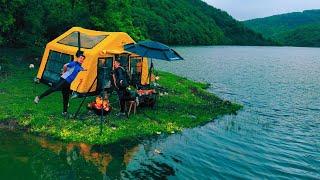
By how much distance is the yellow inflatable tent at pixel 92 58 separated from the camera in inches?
1046

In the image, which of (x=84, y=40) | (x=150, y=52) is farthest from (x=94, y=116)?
(x=84, y=40)

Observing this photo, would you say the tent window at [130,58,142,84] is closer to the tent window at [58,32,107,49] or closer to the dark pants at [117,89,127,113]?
the tent window at [58,32,107,49]

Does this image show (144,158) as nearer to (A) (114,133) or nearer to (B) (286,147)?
(A) (114,133)

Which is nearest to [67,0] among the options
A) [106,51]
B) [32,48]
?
[32,48]

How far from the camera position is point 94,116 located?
22.0 metres

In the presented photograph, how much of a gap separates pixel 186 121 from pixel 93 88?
711 cm

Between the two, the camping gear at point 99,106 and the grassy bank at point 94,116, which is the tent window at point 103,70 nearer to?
the grassy bank at point 94,116

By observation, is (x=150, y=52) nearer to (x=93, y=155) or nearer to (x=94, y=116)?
(x=94, y=116)

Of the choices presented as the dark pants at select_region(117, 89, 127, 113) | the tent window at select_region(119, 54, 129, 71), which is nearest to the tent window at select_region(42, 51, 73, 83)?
the tent window at select_region(119, 54, 129, 71)

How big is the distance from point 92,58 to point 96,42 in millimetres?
1653

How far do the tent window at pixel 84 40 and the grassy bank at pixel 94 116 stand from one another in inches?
144

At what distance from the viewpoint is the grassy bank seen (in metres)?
19.6

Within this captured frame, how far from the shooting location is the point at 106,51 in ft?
88.2

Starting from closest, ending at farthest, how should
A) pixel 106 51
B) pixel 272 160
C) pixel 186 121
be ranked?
pixel 272 160, pixel 186 121, pixel 106 51
